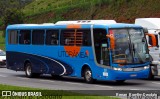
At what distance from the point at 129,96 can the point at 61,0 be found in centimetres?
6278

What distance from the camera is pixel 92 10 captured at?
201ft

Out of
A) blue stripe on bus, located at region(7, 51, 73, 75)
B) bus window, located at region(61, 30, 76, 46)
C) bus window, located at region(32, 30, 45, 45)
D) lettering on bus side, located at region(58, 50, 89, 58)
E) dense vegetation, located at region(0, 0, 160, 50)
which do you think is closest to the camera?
lettering on bus side, located at region(58, 50, 89, 58)

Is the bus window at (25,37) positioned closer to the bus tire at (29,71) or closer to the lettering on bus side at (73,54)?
the bus tire at (29,71)

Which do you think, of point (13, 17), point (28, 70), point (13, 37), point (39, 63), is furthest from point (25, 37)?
point (13, 17)

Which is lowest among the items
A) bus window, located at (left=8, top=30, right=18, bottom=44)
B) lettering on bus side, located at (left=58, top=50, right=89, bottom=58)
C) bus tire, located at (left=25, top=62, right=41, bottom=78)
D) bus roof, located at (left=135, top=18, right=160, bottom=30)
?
bus tire, located at (left=25, top=62, right=41, bottom=78)

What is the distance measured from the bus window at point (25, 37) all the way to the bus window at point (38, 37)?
18.5 inches

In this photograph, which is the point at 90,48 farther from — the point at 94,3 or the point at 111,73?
the point at 94,3

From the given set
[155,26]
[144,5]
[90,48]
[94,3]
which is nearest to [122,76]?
[90,48]

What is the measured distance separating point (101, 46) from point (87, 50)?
3.19 ft

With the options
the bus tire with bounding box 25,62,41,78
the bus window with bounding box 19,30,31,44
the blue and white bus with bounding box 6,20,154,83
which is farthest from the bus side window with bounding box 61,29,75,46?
the bus tire with bounding box 25,62,41,78

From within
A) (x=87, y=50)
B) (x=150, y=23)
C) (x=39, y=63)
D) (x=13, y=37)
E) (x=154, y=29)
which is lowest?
(x=39, y=63)

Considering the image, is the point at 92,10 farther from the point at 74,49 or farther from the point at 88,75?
the point at 88,75

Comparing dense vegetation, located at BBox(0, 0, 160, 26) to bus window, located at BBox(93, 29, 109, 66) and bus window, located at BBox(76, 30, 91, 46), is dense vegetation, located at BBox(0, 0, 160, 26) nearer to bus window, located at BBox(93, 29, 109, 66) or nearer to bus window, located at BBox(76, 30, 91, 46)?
bus window, located at BBox(76, 30, 91, 46)

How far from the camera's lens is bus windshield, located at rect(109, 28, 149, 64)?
2408cm
